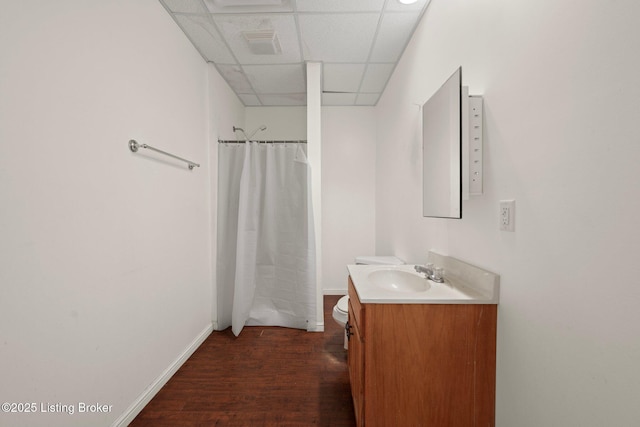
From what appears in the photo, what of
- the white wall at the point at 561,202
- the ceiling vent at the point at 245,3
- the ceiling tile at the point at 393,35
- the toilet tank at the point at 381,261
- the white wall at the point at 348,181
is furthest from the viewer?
the white wall at the point at 348,181

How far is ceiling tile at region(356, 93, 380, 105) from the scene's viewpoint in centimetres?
287

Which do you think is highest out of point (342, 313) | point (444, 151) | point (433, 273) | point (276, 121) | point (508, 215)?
point (276, 121)

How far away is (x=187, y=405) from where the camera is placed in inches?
55.7

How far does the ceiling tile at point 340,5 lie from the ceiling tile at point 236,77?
96 cm

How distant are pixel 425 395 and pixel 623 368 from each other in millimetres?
606

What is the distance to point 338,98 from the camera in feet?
9.68

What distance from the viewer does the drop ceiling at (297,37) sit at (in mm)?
1608

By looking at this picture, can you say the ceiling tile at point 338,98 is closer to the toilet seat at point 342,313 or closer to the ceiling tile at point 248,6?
the ceiling tile at point 248,6

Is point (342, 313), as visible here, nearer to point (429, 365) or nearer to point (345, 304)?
point (345, 304)

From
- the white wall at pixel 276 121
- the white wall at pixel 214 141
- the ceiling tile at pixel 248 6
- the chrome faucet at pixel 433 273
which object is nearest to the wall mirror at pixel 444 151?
the chrome faucet at pixel 433 273

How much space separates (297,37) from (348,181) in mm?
1667

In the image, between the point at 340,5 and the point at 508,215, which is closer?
the point at 508,215

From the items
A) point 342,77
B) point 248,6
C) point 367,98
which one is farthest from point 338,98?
point 248,6

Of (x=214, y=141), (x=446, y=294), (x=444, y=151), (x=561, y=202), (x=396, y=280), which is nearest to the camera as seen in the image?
(x=561, y=202)
